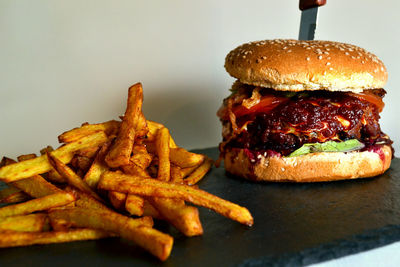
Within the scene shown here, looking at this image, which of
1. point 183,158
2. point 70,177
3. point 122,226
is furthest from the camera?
point 183,158

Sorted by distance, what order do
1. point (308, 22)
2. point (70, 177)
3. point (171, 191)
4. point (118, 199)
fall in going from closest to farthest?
point (171, 191)
point (118, 199)
point (70, 177)
point (308, 22)

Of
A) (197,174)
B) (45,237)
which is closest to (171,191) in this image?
(45,237)

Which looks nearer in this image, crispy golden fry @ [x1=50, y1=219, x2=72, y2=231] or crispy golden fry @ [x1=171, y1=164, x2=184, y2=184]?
crispy golden fry @ [x1=50, y1=219, x2=72, y2=231]

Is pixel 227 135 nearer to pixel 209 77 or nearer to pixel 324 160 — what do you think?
pixel 324 160

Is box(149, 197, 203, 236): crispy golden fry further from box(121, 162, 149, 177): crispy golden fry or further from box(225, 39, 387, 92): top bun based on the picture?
box(225, 39, 387, 92): top bun

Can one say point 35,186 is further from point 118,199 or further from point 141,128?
point 141,128

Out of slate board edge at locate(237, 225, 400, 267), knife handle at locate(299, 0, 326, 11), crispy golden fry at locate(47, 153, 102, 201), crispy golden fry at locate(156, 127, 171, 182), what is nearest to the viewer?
slate board edge at locate(237, 225, 400, 267)

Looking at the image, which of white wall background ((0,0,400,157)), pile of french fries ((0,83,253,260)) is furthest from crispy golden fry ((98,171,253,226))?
white wall background ((0,0,400,157))

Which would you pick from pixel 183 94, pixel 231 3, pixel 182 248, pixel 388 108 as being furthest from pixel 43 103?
pixel 388 108
